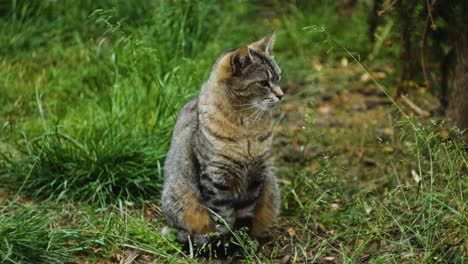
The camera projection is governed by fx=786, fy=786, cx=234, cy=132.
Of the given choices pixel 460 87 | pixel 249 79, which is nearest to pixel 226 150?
pixel 249 79

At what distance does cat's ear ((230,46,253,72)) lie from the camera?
153 inches

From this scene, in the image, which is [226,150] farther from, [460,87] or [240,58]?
[460,87]

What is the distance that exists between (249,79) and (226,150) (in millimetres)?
374

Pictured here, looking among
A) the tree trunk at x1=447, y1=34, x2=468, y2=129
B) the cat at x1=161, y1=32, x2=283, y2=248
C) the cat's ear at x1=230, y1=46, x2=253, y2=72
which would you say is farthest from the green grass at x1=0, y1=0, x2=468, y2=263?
the cat's ear at x1=230, y1=46, x2=253, y2=72

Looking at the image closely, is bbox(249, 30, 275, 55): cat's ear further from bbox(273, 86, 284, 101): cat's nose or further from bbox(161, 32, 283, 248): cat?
bbox(273, 86, 284, 101): cat's nose

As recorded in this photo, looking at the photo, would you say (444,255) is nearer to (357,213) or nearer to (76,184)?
(357,213)

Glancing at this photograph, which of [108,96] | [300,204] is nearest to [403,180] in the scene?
[300,204]

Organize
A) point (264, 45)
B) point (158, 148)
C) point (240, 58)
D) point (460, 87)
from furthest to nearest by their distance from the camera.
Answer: point (158, 148)
point (460, 87)
point (264, 45)
point (240, 58)

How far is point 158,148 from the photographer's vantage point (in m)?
4.76

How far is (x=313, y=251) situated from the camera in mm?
4227

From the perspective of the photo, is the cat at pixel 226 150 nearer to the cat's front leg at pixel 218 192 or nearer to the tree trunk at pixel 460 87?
the cat's front leg at pixel 218 192

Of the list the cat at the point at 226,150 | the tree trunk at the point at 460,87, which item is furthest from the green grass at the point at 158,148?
the tree trunk at the point at 460,87

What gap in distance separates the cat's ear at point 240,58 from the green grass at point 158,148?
0.43m

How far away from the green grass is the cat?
0.18 metres
